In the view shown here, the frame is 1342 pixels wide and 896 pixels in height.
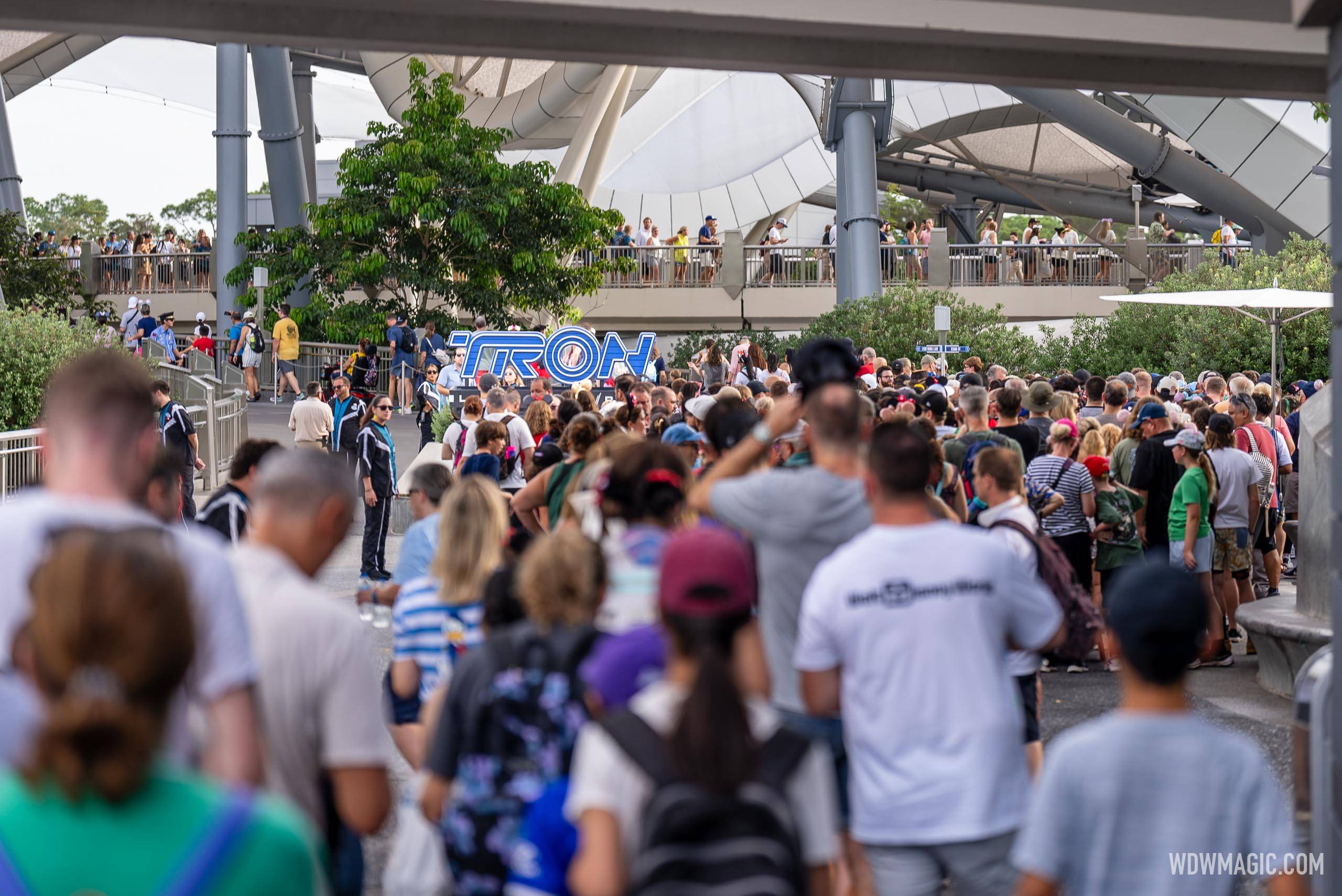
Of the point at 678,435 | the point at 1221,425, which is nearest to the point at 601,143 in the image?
the point at 1221,425

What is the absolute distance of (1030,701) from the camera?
6.02 m

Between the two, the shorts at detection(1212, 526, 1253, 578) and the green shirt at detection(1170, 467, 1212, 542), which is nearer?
the green shirt at detection(1170, 467, 1212, 542)

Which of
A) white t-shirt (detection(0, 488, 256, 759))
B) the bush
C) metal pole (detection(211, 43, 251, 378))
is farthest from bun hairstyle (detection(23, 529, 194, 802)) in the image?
metal pole (detection(211, 43, 251, 378))

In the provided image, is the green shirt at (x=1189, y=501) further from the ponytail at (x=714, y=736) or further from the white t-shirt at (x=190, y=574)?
the white t-shirt at (x=190, y=574)

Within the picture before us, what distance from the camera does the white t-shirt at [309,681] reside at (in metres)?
3.46

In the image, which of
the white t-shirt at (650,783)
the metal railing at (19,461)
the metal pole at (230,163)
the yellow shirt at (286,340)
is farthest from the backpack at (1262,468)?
the metal pole at (230,163)

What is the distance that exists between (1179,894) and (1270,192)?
29.3m

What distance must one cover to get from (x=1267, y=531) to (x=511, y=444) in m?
6.72

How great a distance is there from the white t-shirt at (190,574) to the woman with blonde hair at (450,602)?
1.69 metres

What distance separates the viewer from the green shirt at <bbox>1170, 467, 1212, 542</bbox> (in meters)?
10.2

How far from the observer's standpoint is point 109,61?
6341 cm

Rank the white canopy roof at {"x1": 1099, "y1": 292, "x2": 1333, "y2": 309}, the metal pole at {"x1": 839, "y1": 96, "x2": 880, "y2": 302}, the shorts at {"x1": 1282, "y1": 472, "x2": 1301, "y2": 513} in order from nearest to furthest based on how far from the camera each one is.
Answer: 1. the shorts at {"x1": 1282, "y1": 472, "x2": 1301, "y2": 513}
2. the white canopy roof at {"x1": 1099, "y1": 292, "x2": 1333, "y2": 309}
3. the metal pole at {"x1": 839, "y1": 96, "x2": 880, "y2": 302}

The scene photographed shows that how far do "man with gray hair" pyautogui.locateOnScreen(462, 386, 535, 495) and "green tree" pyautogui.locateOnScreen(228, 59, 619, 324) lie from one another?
19.3m

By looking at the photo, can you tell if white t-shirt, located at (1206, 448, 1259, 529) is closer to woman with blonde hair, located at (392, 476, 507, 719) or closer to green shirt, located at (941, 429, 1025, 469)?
green shirt, located at (941, 429, 1025, 469)
